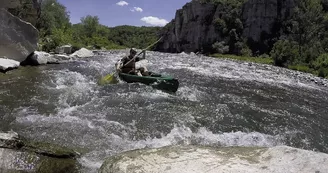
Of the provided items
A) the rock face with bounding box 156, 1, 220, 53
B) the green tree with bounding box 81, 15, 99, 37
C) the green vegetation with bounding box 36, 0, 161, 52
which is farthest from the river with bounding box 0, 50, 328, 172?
the rock face with bounding box 156, 1, 220, 53

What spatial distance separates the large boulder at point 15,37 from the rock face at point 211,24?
299 ft

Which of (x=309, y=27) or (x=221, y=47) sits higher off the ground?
(x=309, y=27)

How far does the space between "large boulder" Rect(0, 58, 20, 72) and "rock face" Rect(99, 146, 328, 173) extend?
52.6ft

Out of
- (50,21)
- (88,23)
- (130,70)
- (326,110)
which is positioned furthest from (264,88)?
(88,23)

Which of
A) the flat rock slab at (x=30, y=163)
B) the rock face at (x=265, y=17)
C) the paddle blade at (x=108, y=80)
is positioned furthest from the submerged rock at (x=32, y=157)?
the rock face at (x=265, y=17)

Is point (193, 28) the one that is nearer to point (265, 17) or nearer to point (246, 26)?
point (246, 26)

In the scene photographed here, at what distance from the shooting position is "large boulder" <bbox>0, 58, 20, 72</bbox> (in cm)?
1864

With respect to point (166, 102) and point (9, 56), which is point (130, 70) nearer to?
point (166, 102)

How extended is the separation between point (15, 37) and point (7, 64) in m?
2.46

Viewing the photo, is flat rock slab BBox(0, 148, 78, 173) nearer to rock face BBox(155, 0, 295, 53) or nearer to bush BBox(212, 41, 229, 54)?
bush BBox(212, 41, 229, 54)

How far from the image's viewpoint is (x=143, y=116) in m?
11.6

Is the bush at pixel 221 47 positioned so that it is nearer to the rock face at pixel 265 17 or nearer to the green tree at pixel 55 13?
the rock face at pixel 265 17

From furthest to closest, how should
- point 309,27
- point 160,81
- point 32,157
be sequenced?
point 309,27 → point 160,81 → point 32,157

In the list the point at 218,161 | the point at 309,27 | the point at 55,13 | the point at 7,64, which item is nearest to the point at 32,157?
the point at 218,161
